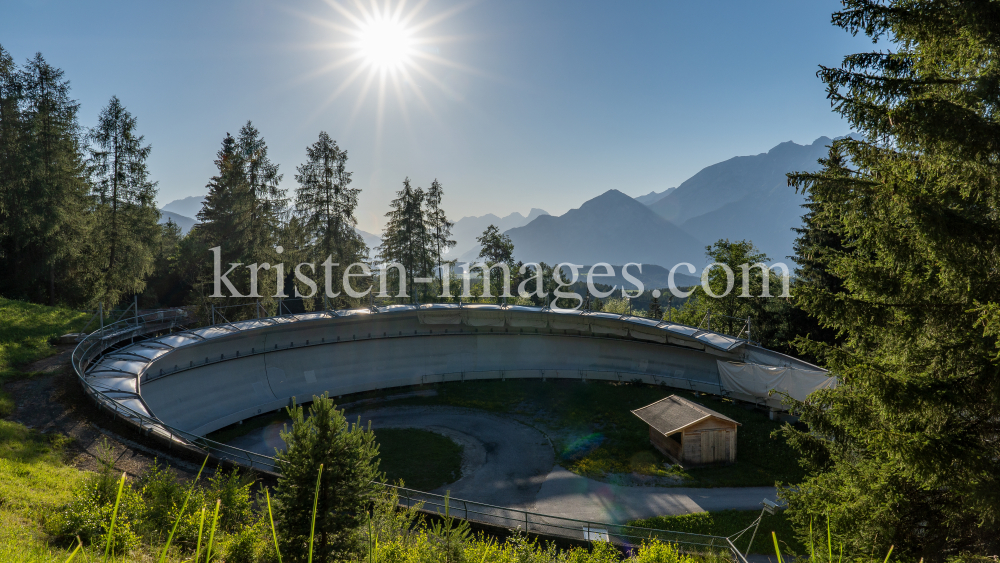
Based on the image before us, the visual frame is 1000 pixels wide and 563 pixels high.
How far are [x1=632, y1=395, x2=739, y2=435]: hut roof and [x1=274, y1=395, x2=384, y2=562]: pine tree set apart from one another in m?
16.1

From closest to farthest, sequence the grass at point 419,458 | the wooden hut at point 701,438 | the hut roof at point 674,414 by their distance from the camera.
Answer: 1. the grass at point 419,458
2. the wooden hut at point 701,438
3. the hut roof at point 674,414

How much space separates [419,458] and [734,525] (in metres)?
12.7

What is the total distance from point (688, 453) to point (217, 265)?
33707 mm

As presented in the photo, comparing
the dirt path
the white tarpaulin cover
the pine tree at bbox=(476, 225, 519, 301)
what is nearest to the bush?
the dirt path

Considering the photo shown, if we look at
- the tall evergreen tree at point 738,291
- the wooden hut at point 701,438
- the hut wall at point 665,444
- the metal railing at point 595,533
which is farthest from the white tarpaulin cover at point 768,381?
the metal railing at point 595,533

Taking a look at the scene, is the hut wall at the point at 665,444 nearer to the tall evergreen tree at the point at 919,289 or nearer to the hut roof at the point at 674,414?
the hut roof at the point at 674,414

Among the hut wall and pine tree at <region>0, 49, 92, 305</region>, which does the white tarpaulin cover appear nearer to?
the hut wall

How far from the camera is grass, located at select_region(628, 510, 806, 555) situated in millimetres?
14742

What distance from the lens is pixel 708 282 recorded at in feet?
133

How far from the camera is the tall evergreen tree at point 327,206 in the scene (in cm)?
3916

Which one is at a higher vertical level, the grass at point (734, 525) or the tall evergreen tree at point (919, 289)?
the tall evergreen tree at point (919, 289)

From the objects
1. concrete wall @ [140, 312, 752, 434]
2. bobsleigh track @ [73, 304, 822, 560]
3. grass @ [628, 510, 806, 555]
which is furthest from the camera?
concrete wall @ [140, 312, 752, 434]

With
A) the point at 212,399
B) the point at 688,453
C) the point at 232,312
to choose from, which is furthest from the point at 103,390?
the point at 688,453

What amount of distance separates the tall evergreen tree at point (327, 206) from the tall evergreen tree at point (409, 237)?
21.0 feet
